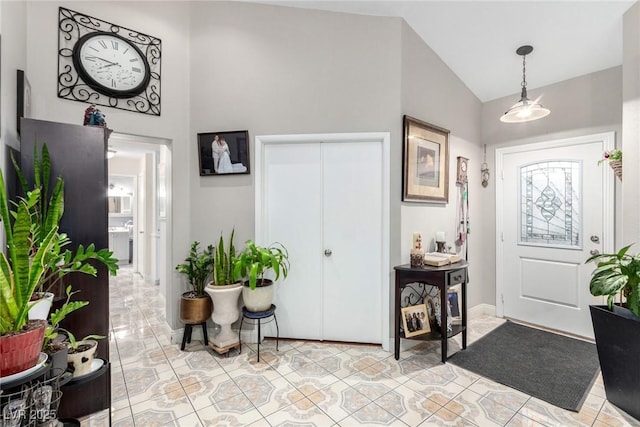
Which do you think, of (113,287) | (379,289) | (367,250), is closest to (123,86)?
(367,250)

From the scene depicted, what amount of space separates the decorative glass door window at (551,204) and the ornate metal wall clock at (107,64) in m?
3.91

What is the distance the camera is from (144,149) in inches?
191

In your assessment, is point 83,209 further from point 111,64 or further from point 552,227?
point 552,227

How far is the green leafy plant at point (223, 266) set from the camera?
2.49 m

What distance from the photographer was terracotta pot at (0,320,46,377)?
1000 mm

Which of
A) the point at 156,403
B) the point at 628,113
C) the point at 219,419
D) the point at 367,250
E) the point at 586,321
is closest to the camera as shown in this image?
the point at 219,419

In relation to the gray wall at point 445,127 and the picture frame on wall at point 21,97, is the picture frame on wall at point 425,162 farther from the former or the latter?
the picture frame on wall at point 21,97

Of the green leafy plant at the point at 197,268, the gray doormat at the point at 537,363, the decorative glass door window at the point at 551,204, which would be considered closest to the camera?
the gray doormat at the point at 537,363

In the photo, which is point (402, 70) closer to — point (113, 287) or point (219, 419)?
point (219, 419)

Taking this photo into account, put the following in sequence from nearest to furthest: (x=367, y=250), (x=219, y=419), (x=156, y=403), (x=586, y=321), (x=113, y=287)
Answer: (x=219, y=419), (x=156, y=403), (x=367, y=250), (x=586, y=321), (x=113, y=287)

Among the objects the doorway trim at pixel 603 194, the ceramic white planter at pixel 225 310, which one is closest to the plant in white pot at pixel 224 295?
the ceramic white planter at pixel 225 310

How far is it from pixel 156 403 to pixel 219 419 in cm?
48

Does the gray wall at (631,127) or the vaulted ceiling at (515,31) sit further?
the vaulted ceiling at (515,31)

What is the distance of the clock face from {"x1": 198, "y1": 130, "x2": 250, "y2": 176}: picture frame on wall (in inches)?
25.9
